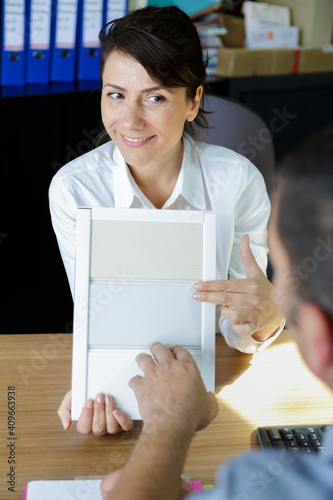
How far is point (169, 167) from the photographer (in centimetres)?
149

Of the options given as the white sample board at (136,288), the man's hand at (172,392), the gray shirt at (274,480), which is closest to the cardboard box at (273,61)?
the white sample board at (136,288)

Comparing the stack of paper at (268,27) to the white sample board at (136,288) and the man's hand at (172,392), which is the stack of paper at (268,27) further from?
the man's hand at (172,392)

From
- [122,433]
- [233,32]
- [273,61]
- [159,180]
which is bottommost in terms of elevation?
[122,433]

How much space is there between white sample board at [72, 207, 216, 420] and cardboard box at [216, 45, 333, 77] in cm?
171

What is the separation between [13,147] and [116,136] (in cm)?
89

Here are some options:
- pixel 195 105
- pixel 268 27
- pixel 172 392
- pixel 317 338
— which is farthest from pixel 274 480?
pixel 268 27

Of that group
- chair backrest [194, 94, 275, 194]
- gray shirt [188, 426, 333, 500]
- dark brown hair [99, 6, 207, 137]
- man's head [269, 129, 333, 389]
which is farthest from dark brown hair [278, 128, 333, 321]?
chair backrest [194, 94, 275, 194]

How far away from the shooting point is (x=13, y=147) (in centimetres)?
215

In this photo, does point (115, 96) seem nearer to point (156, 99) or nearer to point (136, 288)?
point (156, 99)

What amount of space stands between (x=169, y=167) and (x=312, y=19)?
5.45ft

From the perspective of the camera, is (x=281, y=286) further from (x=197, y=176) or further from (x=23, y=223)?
(x=23, y=223)

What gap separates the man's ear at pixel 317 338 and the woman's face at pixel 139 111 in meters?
0.79

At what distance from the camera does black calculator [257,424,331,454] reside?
3.16ft

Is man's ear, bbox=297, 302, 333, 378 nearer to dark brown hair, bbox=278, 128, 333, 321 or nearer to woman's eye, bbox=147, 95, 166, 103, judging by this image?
dark brown hair, bbox=278, 128, 333, 321
